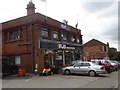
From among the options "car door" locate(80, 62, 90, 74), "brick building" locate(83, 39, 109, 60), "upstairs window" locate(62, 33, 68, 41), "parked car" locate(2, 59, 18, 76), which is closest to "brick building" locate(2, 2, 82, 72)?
"upstairs window" locate(62, 33, 68, 41)

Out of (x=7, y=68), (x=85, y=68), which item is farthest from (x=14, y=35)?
(x=85, y=68)

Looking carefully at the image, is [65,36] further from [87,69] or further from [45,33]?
[87,69]

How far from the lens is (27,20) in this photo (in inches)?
963

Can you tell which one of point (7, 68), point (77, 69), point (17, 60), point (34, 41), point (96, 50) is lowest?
point (77, 69)

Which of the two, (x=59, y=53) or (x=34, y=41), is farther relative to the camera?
(x=59, y=53)

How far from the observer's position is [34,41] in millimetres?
23578

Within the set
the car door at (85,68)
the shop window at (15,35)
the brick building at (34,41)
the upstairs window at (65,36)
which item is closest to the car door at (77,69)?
the car door at (85,68)

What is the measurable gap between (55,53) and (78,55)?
23.3 ft

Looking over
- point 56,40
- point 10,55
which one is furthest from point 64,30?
point 10,55

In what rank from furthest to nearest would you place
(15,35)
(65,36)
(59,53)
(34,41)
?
(65,36)
(59,53)
(15,35)
(34,41)

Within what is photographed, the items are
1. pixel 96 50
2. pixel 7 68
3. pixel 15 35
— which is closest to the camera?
pixel 7 68

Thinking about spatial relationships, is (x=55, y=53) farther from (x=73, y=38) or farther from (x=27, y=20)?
(x=73, y=38)

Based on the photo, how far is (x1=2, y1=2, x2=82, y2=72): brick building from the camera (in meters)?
23.5

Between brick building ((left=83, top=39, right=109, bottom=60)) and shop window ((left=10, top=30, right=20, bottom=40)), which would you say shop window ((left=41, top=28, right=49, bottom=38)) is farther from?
brick building ((left=83, top=39, right=109, bottom=60))
